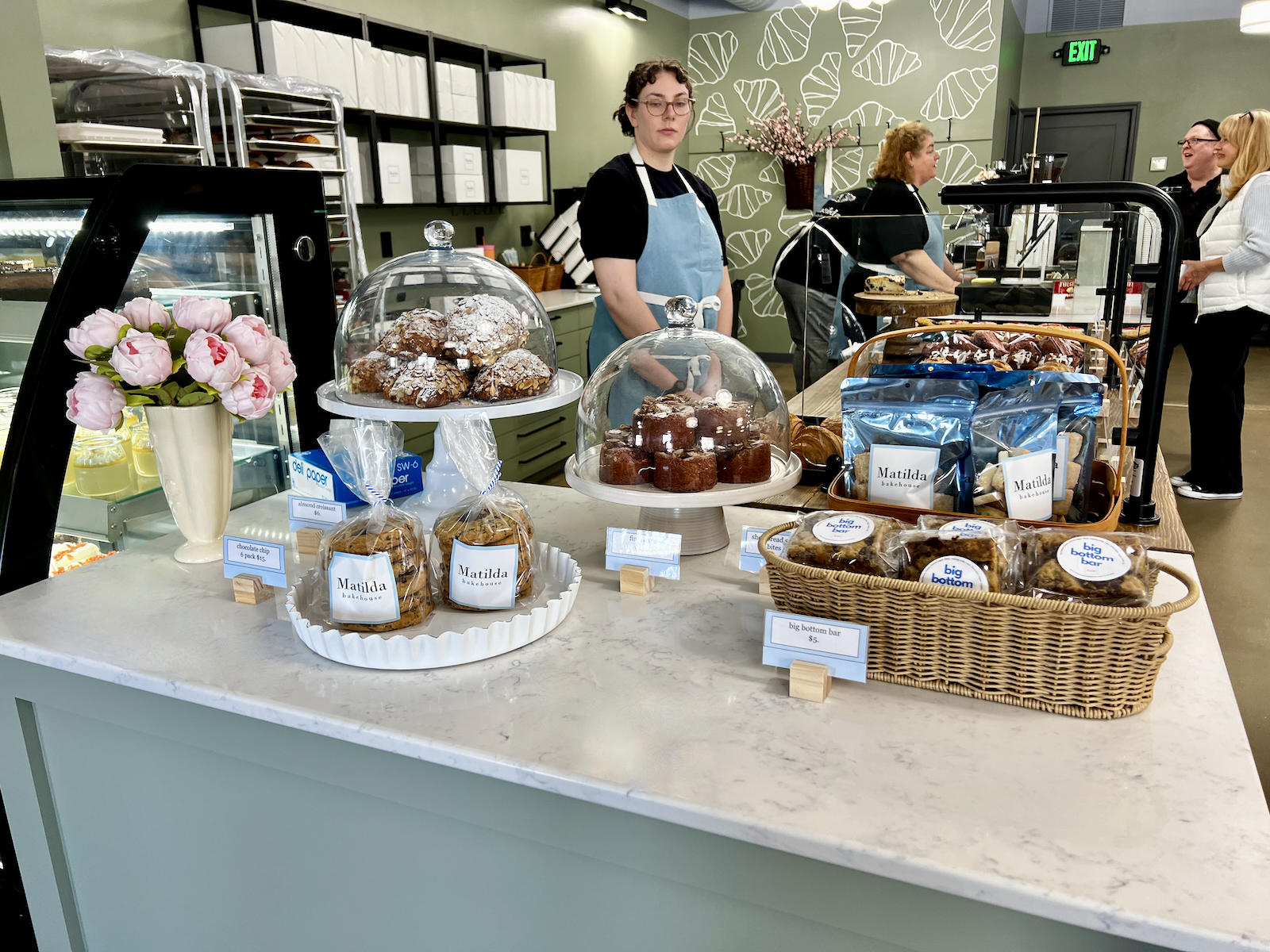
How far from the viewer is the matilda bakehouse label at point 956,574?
0.98 meters

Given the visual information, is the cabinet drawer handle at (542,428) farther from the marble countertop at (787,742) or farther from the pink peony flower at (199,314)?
the marble countertop at (787,742)

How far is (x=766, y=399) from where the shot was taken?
1554 mm

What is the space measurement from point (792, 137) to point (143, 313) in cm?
707

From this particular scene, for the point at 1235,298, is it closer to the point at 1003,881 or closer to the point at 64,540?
the point at 1003,881

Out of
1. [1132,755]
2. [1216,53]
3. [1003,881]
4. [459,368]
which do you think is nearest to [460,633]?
[459,368]

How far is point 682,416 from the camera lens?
137 cm

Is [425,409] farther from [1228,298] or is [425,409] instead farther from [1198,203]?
[1198,203]

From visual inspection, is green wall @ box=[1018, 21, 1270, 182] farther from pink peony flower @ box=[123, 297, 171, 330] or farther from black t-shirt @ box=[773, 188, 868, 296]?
pink peony flower @ box=[123, 297, 171, 330]

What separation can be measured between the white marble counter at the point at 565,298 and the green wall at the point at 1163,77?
6.44 m

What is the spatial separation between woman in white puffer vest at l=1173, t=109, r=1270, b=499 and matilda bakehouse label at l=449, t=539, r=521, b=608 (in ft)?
13.3

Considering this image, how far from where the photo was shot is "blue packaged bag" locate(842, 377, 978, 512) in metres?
1.24

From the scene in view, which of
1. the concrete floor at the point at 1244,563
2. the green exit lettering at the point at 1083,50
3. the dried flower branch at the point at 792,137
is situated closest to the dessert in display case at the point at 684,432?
the concrete floor at the point at 1244,563

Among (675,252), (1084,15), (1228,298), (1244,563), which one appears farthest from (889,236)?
(1084,15)

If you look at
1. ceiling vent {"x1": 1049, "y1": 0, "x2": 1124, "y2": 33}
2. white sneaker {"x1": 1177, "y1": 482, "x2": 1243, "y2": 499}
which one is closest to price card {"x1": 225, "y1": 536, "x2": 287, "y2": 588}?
white sneaker {"x1": 1177, "y1": 482, "x2": 1243, "y2": 499}
